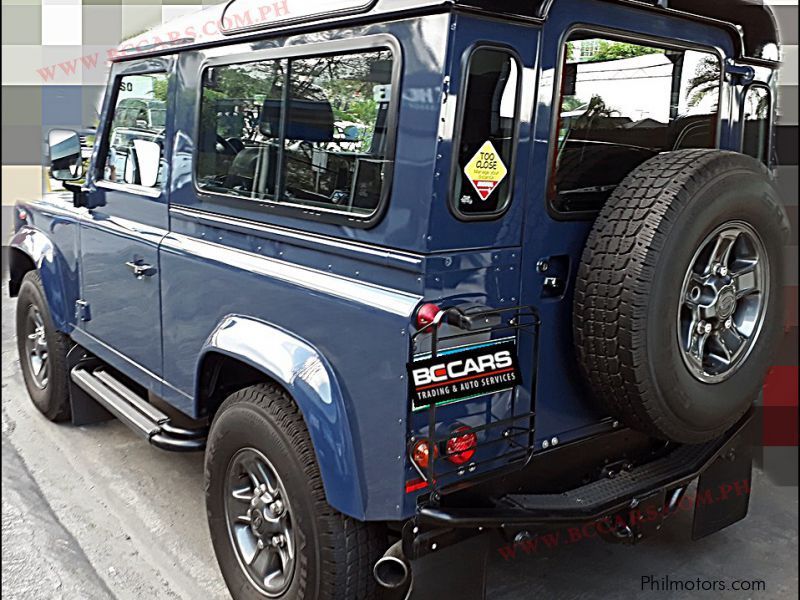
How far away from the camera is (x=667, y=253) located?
2326mm

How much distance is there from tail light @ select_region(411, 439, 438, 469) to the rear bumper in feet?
0.43

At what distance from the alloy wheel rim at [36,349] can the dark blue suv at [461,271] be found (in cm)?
198

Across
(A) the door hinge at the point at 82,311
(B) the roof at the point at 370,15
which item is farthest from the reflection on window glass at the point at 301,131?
(A) the door hinge at the point at 82,311

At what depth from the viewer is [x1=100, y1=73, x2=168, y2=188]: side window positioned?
3.62 meters

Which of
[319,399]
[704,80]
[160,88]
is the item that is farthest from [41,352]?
[704,80]

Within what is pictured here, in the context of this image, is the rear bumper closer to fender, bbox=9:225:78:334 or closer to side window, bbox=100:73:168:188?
side window, bbox=100:73:168:188

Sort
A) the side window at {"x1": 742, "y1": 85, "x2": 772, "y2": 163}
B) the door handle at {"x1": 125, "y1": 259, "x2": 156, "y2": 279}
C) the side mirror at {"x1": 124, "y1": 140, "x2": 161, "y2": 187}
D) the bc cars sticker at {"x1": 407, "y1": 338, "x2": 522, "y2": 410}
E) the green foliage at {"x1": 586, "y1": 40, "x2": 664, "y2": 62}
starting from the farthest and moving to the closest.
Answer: the side mirror at {"x1": 124, "y1": 140, "x2": 161, "y2": 187}, the door handle at {"x1": 125, "y1": 259, "x2": 156, "y2": 279}, the side window at {"x1": 742, "y1": 85, "x2": 772, "y2": 163}, the green foliage at {"x1": 586, "y1": 40, "x2": 664, "y2": 62}, the bc cars sticker at {"x1": 407, "y1": 338, "x2": 522, "y2": 410}

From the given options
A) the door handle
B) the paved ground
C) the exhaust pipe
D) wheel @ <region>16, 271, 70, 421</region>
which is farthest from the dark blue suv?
wheel @ <region>16, 271, 70, 421</region>

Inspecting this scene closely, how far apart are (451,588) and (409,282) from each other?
98 centimetres

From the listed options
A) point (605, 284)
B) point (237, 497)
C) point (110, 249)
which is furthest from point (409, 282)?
point (110, 249)

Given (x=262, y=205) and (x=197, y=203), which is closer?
(x=262, y=205)

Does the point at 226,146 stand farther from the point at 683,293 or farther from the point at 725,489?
the point at 725,489

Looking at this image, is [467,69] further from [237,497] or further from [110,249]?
[110,249]

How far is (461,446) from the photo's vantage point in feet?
7.76
